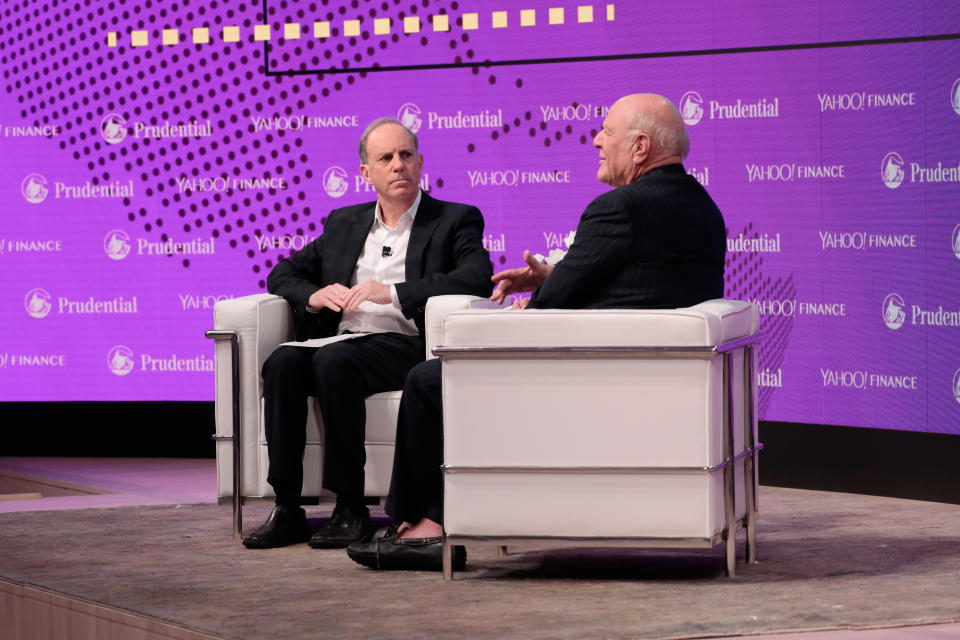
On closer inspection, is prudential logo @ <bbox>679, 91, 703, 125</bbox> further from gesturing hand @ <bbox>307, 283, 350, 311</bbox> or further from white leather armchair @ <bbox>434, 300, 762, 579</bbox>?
white leather armchair @ <bbox>434, 300, 762, 579</bbox>

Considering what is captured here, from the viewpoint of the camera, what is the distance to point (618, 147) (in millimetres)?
3562

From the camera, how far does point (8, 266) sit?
664 cm

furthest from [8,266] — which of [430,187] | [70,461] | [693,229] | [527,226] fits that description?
[693,229]

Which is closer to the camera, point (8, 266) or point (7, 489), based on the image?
point (7, 489)

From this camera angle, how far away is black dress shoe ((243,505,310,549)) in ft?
13.1

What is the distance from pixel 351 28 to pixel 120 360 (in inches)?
74.3

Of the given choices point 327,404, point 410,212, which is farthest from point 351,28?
point 327,404

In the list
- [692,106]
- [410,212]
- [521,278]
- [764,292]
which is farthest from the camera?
[692,106]

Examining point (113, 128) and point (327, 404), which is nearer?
point (327, 404)

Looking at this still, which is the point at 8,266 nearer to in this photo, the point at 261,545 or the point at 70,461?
the point at 70,461

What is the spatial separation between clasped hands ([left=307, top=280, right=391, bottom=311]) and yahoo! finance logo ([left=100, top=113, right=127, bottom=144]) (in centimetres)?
266

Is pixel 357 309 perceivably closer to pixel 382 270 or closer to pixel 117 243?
pixel 382 270

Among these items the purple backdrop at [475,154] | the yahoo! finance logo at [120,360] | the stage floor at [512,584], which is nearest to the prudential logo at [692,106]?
the purple backdrop at [475,154]

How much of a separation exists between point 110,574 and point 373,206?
147 cm
